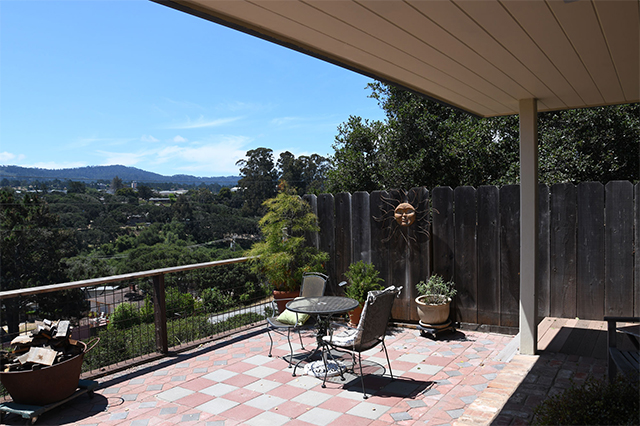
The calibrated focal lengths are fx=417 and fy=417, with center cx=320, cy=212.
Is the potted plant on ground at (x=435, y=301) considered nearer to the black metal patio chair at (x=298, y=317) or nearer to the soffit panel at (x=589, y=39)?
the black metal patio chair at (x=298, y=317)

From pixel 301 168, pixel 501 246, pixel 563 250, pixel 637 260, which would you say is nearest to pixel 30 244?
pixel 301 168

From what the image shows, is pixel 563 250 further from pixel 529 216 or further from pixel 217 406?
pixel 217 406

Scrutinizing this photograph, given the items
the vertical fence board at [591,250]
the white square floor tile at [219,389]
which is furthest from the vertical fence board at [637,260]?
the white square floor tile at [219,389]

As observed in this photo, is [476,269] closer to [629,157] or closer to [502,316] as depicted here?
[502,316]

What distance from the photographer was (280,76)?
41.4m

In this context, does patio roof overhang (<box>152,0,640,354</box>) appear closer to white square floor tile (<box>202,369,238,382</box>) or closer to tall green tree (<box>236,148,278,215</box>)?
white square floor tile (<box>202,369,238,382</box>)

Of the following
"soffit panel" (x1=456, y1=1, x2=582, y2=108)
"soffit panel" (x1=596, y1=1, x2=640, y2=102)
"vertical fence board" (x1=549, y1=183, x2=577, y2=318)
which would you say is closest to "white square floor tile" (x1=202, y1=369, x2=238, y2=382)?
"soffit panel" (x1=456, y1=1, x2=582, y2=108)

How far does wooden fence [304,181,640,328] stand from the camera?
15.0 feet

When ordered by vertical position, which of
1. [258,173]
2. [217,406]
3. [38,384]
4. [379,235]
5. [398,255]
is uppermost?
[258,173]

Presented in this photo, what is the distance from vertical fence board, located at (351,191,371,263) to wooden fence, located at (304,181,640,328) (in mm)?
14

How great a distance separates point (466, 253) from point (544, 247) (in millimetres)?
874

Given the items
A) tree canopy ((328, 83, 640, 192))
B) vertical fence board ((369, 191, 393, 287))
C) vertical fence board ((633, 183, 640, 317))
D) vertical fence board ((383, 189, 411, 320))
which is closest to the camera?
vertical fence board ((633, 183, 640, 317))

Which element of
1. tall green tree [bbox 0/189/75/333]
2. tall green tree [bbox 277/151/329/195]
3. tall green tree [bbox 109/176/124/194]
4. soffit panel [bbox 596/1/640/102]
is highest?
tall green tree [bbox 277/151/329/195]

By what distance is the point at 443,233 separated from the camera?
5.34m
